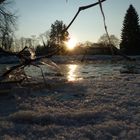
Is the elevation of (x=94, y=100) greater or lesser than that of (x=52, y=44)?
lesser

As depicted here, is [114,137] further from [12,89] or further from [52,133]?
[12,89]

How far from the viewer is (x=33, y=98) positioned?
22.4 feet

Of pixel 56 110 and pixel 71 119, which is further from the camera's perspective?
pixel 56 110

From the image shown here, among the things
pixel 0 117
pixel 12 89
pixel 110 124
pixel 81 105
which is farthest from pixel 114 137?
pixel 12 89

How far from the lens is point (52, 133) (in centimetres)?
417

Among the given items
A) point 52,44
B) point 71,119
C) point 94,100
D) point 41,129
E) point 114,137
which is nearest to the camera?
point 52,44

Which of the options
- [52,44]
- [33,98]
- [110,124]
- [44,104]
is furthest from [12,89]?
[52,44]

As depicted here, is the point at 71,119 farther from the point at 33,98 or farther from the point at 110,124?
the point at 33,98

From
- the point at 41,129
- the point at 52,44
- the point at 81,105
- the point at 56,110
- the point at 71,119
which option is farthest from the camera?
the point at 81,105

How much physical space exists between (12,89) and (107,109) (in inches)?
113

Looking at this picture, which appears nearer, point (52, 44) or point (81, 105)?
point (52, 44)

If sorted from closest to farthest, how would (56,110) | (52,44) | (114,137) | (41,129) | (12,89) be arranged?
(52,44) → (114,137) → (41,129) → (56,110) → (12,89)

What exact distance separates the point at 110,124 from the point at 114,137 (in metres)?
0.50

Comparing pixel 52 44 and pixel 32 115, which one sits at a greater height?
pixel 52 44
